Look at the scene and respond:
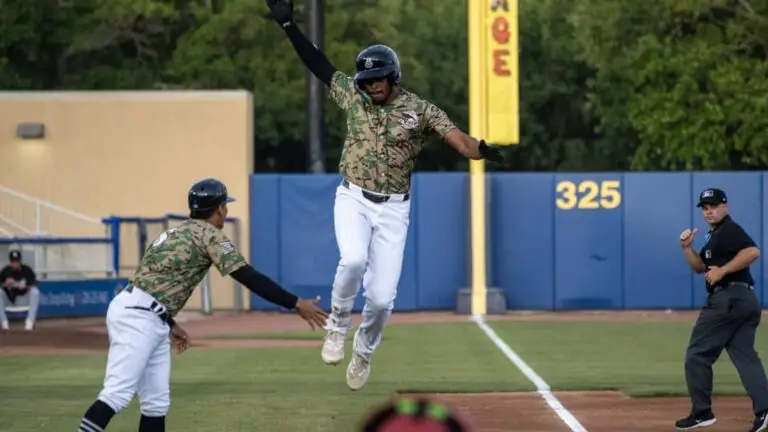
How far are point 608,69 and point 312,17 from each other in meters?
18.2

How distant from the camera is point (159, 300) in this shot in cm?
967

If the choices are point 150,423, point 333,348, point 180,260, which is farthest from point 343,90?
point 150,423

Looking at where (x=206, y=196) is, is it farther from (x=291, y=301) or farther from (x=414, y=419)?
(x=414, y=419)

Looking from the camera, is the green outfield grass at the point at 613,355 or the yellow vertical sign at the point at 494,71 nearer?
the green outfield grass at the point at 613,355

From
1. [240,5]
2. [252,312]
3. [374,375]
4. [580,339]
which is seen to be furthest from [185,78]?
[374,375]

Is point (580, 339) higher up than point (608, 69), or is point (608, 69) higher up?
point (608, 69)

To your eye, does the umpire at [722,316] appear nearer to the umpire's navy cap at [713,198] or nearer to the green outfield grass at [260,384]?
the umpire's navy cap at [713,198]

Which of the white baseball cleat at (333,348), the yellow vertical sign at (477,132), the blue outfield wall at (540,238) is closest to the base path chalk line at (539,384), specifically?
the white baseball cleat at (333,348)

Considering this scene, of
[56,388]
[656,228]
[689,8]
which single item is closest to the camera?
[56,388]

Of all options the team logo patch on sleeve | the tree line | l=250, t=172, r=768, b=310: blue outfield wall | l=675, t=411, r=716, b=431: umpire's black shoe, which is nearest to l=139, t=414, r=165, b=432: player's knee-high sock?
the team logo patch on sleeve

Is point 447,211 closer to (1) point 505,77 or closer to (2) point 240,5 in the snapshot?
(1) point 505,77

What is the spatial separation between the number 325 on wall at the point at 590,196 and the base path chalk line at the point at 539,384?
7.11 m

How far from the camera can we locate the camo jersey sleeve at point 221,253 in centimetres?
948

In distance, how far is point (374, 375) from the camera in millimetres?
17547
